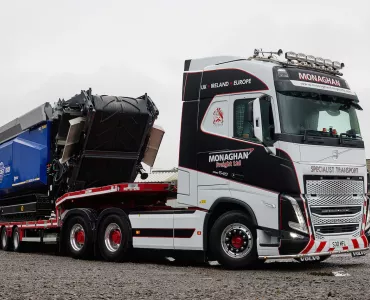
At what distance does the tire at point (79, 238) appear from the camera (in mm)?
12805

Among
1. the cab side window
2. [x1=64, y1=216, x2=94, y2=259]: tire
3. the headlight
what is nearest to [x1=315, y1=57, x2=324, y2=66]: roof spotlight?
the cab side window

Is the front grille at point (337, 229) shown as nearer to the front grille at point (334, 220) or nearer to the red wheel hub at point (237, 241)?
the front grille at point (334, 220)

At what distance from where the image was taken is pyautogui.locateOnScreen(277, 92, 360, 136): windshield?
9.97 meters

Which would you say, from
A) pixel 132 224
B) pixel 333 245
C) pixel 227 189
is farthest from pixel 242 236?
pixel 132 224

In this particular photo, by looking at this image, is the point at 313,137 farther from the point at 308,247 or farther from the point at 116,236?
the point at 116,236

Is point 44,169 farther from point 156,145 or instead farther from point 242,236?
point 242,236

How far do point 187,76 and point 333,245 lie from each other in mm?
4108

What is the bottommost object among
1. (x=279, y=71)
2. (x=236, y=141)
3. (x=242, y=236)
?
A: (x=242, y=236)

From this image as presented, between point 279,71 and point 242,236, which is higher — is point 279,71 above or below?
above

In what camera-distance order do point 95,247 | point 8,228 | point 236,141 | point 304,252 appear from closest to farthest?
point 304,252, point 236,141, point 95,247, point 8,228

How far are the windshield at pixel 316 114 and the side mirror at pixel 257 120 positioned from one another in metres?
0.37

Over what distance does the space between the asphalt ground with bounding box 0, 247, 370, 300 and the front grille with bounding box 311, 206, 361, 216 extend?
981 mm

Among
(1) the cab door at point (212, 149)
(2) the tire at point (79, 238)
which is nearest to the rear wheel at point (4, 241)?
(2) the tire at point (79, 238)

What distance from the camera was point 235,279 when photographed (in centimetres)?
873
